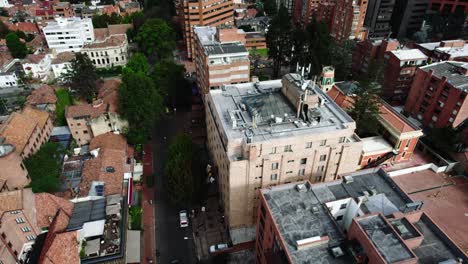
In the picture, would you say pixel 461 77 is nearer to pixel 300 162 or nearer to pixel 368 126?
pixel 368 126

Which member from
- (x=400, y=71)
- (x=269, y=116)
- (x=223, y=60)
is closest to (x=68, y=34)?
(x=223, y=60)

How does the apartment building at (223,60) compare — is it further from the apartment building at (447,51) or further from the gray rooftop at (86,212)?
the apartment building at (447,51)

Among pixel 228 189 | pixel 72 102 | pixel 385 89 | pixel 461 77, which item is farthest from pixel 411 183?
pixel 72 102

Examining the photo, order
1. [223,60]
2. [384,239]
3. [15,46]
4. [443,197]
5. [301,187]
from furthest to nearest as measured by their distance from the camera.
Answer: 1. [15,46]
2. [223,60]
3. [443,197]
4. [301,187]
5. [384,239]

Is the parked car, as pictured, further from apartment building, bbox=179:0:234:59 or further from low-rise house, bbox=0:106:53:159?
apartment building, bbox=179:0:234:59

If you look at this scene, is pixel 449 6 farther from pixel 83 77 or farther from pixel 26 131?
pixel 26 131

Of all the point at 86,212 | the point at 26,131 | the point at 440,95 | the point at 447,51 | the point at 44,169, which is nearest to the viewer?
the point at 86,212
